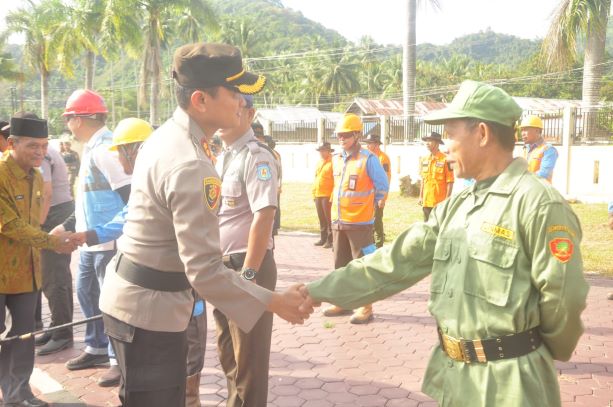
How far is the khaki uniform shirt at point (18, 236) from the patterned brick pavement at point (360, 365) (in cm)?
102

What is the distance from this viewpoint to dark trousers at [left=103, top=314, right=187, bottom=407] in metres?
2.36

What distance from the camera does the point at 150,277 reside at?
92.2 inches

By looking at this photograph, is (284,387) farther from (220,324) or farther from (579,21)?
(579,21)

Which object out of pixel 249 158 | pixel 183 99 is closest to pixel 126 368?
pixel 183 99

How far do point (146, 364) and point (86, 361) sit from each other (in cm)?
273

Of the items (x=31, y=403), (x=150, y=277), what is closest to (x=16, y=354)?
(x=31, y=403)

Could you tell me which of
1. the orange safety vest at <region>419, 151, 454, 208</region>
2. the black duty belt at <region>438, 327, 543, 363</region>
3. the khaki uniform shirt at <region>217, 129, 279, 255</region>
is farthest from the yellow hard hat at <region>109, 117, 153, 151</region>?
the orange safety vest at <region>419, 151, 454, 208</region>

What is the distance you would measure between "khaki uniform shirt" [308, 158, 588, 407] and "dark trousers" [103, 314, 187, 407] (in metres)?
1.13

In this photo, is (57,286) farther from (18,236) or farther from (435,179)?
(435,179)

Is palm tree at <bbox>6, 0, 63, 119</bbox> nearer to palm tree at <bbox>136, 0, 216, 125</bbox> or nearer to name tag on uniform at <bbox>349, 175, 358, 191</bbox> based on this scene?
palm tree at <bbox>136, 0, 216, 125</bbox>

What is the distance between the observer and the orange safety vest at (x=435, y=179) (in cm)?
913

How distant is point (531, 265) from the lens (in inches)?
80.8

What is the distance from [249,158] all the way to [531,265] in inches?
74.9

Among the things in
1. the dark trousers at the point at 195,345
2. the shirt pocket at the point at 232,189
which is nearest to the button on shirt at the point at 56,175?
the dark trousers at the point at 195,345
